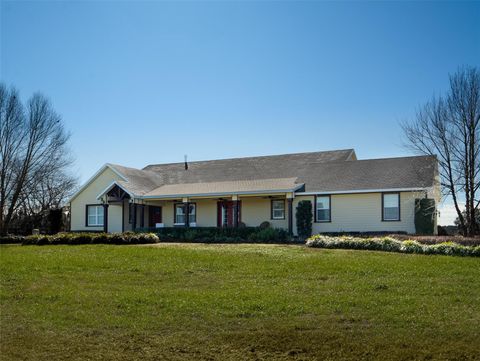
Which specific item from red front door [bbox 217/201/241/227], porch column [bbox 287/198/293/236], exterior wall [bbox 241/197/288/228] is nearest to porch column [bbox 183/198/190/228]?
red front door [bbox 217/201/241/227]

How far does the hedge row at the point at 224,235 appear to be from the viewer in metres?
28.2

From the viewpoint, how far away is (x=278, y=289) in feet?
46.0

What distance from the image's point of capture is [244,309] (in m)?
12.2

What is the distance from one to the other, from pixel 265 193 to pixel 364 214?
17.7ft

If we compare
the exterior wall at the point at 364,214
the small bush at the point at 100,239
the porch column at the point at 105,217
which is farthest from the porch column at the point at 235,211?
the porch column at the point at 105,217

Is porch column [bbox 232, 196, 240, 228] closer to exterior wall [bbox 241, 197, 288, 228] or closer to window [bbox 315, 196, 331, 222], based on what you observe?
exterior wall [bbox 241, 197, 288, 228]

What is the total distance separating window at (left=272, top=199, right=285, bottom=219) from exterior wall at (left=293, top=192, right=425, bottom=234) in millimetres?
1961

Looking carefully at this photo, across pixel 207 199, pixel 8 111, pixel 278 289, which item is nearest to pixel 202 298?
pixel 278 289

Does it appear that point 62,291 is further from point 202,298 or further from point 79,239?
point 79,239

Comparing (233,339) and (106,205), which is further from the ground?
(106,205)

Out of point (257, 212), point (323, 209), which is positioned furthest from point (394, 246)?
point (257, 212)

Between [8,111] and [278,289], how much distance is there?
3029 cm

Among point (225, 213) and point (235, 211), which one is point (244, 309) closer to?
point (235, 211)

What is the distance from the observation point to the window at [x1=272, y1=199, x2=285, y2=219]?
32562mm
